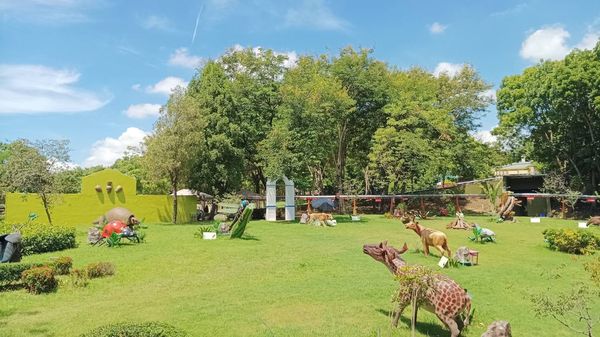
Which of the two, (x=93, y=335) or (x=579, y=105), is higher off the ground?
(x=579, y=105)

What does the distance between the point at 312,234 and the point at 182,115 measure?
12.6 metres

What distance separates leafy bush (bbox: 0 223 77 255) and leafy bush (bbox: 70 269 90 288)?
17.9ft

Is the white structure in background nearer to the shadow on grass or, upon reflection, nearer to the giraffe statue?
the shadow on grass

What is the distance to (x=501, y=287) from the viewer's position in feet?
39.8

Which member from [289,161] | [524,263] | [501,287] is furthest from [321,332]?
[289,161]

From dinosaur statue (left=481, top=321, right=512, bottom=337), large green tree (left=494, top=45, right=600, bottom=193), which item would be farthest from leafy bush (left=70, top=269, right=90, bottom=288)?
large green tree (left=494, top=45, right=600, bottom=193)

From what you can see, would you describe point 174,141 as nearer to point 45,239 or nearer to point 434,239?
point 45,239

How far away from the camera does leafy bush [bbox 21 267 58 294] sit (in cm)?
1104

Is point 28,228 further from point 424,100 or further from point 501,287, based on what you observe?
point 424,100

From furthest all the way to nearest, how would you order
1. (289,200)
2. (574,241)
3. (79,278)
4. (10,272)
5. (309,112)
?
1. (309,112)
2. (289,200)
3. (574,241)
4. (79,278)
5. (10,272)

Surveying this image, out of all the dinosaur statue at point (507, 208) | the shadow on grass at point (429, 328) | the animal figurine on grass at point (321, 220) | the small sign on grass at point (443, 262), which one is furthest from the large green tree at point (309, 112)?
the shadow on grass at point (429, 328)

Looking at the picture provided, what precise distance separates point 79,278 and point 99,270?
721mm

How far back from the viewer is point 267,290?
36.9 ft

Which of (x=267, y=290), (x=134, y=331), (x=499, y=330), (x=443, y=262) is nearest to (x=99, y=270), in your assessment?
(x=267, y=290)
